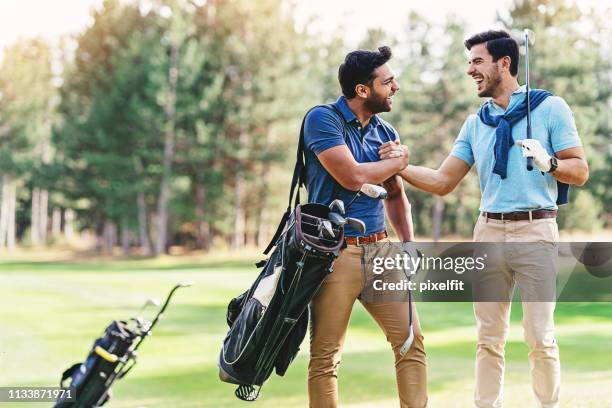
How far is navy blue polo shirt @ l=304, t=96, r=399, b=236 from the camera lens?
3260 millimetres

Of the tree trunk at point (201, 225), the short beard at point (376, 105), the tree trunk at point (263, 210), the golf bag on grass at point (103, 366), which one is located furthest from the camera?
the tree trunk at point (201, 225)

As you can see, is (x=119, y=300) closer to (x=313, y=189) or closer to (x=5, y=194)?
(x=313, y=189)

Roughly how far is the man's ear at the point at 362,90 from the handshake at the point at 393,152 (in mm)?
213

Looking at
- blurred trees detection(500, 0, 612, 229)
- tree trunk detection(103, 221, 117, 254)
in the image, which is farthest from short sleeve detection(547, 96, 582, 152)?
tree trunk detection(103, 221, 117, 254)

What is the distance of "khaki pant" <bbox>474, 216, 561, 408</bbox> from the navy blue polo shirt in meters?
0.64

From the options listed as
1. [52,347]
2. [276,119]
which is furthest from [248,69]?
[52,347]

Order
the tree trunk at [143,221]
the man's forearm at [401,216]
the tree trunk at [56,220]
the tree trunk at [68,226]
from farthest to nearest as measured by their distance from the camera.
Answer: the tree trunk at [56,220] < the tree trunk at [68,226] < the tree trunk at [143,221] < the man's forearm at [401,216]

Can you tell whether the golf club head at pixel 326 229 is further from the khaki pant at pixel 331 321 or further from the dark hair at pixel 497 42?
the dark hair at pixel 497 42

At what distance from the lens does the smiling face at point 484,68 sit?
373cm

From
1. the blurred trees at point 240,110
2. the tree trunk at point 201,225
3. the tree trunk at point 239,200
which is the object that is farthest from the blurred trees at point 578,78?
the tree trunk at point 201,225

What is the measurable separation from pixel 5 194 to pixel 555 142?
136ft

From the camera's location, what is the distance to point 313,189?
339 cm

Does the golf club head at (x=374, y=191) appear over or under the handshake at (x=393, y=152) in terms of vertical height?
under

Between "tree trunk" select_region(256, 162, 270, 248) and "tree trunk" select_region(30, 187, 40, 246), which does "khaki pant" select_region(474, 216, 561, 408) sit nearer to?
"tree trunk" select_region(256, 162, 270, 248)
